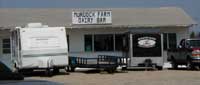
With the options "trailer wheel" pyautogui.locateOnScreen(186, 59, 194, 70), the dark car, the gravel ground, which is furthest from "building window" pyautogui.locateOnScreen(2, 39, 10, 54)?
the dark car

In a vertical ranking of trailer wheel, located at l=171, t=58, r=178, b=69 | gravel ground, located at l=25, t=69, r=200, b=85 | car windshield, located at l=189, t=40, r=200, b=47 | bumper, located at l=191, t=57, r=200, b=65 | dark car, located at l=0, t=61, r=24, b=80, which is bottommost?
gravel ground, located at l=25, t=69, r=200, b=85

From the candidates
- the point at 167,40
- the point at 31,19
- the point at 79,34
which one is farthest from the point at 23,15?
the point at 167,40

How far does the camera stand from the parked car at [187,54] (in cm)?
3070

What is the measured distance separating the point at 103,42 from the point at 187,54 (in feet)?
24.7

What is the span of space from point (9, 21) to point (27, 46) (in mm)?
10343

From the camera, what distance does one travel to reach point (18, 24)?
3644 cm

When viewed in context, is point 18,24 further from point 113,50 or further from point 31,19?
point 113,50

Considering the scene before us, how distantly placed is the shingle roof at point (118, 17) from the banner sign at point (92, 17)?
461 millimetres

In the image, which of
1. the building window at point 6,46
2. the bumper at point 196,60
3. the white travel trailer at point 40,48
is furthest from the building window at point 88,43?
the white travel trailer at point 40,48

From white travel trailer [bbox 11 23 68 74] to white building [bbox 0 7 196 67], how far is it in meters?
7.99

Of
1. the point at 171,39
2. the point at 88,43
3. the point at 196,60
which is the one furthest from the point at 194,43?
the point at 88,43

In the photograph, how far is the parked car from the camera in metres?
30.7

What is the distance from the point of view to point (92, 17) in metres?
36.6

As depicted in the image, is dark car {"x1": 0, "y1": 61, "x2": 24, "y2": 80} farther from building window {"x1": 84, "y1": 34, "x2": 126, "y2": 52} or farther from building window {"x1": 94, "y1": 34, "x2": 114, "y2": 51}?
building window {"x1": 94, "y1": 34, "x2": 114, "y2": 51}
